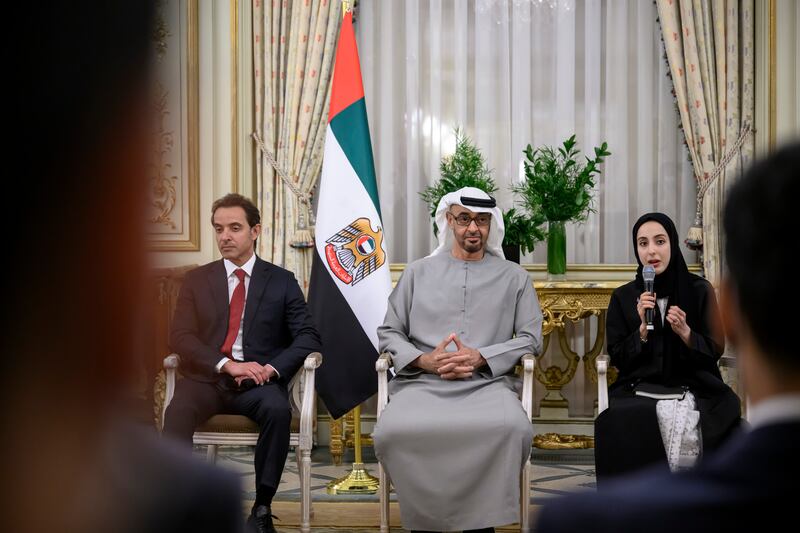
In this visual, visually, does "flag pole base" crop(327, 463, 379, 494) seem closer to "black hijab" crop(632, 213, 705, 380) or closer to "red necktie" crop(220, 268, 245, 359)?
"red necktie" crop(220, 268, 245, 359)

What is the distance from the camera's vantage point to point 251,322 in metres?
4.50

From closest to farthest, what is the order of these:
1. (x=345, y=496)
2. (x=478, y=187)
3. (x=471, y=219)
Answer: (x=471, y=219) < (x=345, y=496) < (x=478, y=187)

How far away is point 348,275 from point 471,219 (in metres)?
0.84

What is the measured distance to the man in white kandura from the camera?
13.0ft

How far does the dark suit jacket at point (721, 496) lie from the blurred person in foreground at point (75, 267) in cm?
49

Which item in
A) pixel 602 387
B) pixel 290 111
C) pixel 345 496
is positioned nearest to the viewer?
pixel 602 387

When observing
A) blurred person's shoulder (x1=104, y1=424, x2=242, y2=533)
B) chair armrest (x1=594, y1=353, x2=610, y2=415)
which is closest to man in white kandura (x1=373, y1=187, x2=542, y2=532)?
chair armrest (x1=594, y1=353, x2=610, y2=415)

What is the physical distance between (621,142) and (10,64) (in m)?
6.30

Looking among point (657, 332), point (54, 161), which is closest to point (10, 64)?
point (54, 161)

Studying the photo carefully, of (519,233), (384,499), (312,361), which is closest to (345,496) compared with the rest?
(384,499)

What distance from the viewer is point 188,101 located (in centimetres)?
620

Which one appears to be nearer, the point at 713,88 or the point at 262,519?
the point at 262,519

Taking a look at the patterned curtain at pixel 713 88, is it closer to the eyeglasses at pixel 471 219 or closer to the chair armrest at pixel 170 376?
the eyeglasses at pixel 471 219

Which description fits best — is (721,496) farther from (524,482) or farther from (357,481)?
(357,481)
